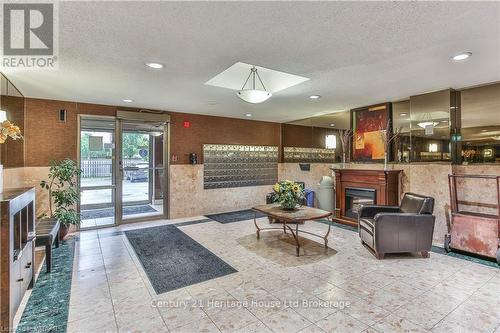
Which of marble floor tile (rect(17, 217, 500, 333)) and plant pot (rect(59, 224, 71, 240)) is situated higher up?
plant pot (rect(59, 224, 71, 240))

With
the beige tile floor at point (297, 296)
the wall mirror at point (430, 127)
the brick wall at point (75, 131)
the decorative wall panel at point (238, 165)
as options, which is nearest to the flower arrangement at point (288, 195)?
the beige tile floor at point (297, 296)

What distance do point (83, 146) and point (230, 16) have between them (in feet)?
14.7

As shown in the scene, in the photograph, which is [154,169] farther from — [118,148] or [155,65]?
[155,65]

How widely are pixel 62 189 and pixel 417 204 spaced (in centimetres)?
611

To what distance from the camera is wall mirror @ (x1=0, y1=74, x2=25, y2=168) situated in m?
3.48

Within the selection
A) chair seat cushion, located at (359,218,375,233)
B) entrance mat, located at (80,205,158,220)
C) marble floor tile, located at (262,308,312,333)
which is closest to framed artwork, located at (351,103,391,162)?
Result: chair seat cushion, located at (359,218,375,233)

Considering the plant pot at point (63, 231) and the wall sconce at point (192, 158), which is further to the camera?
the wall sconce at point (192, 158)

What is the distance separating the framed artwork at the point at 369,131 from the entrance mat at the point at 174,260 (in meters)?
3.72

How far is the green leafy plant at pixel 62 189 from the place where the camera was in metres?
4.22

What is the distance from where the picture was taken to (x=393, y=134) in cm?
478

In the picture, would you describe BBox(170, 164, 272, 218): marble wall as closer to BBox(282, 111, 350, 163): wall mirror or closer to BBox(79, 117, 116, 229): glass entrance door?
BBox(79, 117, 116, 229): glass entrance door

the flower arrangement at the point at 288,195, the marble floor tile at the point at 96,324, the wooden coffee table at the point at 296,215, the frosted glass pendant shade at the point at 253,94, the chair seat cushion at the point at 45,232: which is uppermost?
the frosted glass pendant shade at the point at 253,94

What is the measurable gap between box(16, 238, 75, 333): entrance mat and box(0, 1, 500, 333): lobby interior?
2cm

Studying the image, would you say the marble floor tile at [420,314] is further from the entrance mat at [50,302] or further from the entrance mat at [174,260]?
the entrance mat at [50,302]
